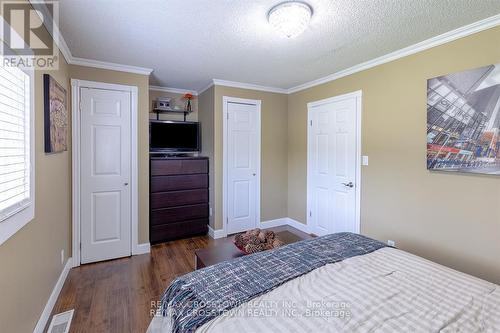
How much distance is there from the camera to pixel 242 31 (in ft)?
7.06

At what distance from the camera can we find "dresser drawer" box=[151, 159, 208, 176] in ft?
11.2

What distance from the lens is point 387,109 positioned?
2729mm

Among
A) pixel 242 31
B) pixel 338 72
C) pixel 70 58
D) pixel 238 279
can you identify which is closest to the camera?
pixel 238 279

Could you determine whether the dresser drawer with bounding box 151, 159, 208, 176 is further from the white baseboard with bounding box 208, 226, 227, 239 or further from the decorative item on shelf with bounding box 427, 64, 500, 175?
the decorative item on shelf with bounding box 427, 64, 500, 175

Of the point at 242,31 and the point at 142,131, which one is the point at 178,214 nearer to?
the point at 142,131

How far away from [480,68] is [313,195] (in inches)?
92.8

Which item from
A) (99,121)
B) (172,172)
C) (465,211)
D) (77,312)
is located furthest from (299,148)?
(77,312)

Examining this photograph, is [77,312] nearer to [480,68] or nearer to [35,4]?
[35,4]

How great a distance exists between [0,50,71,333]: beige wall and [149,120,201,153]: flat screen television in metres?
1.22

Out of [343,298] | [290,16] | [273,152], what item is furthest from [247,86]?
[343,298]

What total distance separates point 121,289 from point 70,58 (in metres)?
2.48

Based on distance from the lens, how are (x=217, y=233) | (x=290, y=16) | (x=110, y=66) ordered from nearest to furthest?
(x=290, y=16), (x=110, y=66), (x=217, y=233)

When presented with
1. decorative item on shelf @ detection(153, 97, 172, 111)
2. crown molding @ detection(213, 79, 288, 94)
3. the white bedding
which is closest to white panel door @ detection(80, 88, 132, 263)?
decorative item on shelf @ detection(153, 97, 172, 111)

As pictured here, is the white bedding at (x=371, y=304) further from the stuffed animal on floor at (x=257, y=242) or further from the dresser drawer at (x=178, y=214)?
the dresser drawer at (x=178, y=214)
